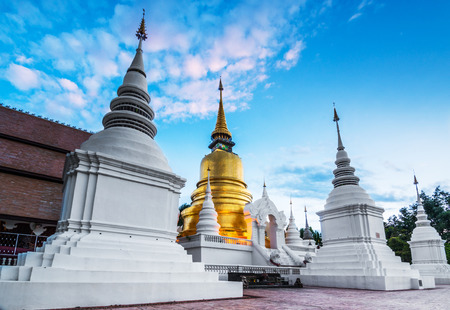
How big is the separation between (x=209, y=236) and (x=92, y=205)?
9.82 metres

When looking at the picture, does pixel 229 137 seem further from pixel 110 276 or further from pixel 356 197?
pixel 110 276

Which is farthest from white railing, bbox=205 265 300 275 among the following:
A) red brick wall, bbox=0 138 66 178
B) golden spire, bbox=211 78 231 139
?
golden spire, bbox=211 78 231 139

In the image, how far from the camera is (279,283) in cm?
1286

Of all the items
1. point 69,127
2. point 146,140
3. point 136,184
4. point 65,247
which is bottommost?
point 65,247

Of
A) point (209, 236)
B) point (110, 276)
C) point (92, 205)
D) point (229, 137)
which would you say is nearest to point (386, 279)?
point (209, 236)

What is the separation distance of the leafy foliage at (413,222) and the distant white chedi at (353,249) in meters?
20.7

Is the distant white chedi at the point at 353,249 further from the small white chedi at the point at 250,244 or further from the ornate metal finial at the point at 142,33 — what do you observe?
the ornate metal finial at the point at 142,33

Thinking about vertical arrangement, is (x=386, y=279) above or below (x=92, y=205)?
below

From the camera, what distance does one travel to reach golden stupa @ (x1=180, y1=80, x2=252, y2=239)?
21.2 metres

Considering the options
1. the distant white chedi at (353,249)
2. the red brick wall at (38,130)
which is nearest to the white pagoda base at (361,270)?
the distant white chedi at (353,249)

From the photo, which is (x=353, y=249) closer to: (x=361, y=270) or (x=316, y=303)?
(x=361, y=270)

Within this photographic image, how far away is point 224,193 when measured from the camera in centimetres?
2314

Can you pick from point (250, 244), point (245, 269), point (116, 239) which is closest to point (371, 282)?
point (245, 269)

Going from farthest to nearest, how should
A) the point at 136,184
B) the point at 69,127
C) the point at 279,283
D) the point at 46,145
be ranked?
the point at 69,127
the point at 46,145
the point at 279,283
the point at 136,184
